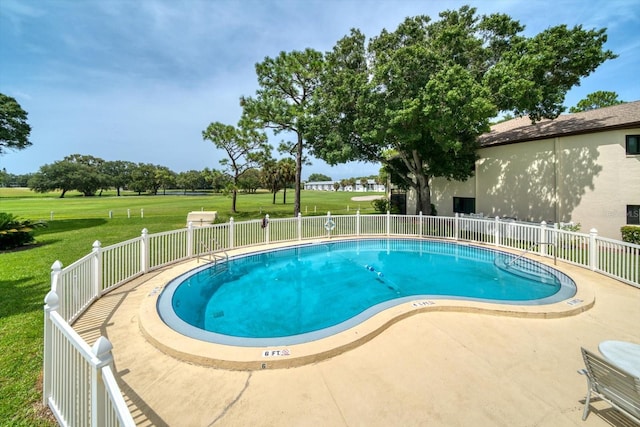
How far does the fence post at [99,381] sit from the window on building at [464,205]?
19.6 meters

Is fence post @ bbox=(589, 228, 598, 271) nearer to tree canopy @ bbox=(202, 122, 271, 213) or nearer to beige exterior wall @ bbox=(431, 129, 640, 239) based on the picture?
beige exterior wall @ bbox=(431, 129, 640, 239)

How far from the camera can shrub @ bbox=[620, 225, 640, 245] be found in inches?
424

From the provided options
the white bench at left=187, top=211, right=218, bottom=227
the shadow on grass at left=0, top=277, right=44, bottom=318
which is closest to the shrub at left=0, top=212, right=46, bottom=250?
the shadow on grass at left=0, top=277, right=44, bottom=318

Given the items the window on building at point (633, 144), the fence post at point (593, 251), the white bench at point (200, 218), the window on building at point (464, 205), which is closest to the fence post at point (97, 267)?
the white bench at point (200, 218)

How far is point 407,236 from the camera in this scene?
1397cm

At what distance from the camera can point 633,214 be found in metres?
11.9

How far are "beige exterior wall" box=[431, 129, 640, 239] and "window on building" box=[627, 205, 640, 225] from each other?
257mm

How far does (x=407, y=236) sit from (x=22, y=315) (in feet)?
43.6

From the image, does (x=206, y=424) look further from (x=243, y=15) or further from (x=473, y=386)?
(x=243, y=15)

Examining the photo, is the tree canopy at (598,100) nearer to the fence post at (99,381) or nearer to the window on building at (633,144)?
the window on building at (633,144)

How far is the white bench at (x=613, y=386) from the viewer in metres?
2.36

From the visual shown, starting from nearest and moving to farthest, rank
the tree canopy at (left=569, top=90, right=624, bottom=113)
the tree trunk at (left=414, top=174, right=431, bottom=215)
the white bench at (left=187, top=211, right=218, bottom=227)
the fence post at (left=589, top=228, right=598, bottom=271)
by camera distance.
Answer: the fence post at (left=589, top=228, right=598, bottom=271) → the white bench at (left=187, top=211, right=218, bottom=227) → the tree trunk at (left=414, top=174, right=431, bottom=215) → the tree canopy at (left=569, top=90, right=624, bottom=113)

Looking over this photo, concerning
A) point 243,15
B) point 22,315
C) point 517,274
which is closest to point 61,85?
point 243,15

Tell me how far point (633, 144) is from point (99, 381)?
1844cm
